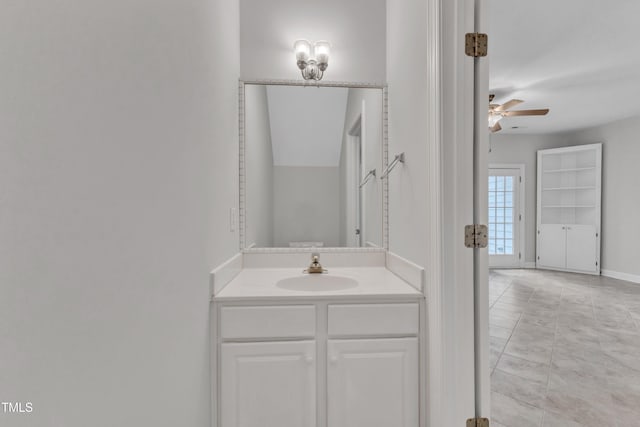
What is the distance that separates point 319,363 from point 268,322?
0.31 meters

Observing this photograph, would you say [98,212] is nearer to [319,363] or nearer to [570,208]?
[319,363]

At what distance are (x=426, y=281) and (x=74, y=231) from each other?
1.29 metres

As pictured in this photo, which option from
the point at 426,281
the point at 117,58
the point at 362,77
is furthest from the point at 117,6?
the point at 362,77

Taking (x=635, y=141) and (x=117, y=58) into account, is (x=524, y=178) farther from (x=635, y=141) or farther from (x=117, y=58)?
(x=117, y=58)

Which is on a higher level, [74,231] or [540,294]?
[74,231]

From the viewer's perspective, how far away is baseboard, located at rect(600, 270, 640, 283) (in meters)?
4.92

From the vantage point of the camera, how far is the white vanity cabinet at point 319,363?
1375 mm

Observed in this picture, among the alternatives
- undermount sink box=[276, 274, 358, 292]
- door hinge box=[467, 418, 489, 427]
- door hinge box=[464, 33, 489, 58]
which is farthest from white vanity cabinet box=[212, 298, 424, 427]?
door hinge box=[464, 33, 489, 58]

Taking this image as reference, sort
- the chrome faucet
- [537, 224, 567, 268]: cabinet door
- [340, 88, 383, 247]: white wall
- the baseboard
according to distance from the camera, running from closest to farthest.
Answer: the chrome faucet, [340, 88, 383, 247]: white wall, the baseboard, [537, 224, 567, 268]: cabinet door

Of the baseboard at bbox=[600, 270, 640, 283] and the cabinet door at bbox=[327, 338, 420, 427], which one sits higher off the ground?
the cabinet door at bbox=[327, 338, 420, 427]

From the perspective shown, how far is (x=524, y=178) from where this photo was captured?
6.25m

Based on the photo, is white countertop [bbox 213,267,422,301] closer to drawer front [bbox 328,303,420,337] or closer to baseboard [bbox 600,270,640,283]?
drawer front [bbox 328,303,420,337]

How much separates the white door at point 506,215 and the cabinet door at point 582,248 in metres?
0.80

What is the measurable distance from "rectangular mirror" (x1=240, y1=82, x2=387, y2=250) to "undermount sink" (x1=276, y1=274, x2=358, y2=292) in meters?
0.35
